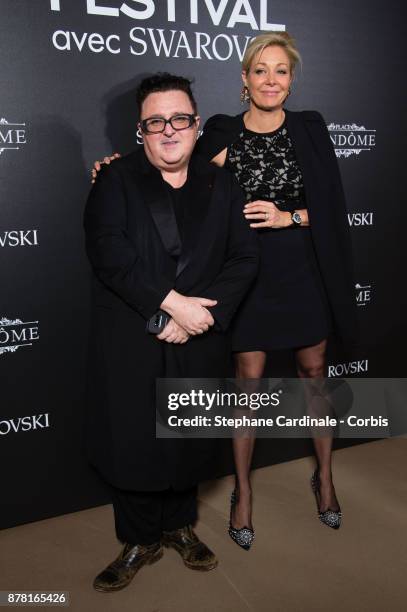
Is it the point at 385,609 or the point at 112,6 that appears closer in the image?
the point at 385,609

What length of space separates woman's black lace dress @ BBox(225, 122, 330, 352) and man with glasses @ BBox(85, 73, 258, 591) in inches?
8.3

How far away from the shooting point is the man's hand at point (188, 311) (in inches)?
75.1

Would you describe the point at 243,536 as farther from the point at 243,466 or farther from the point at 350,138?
the point at 350,138

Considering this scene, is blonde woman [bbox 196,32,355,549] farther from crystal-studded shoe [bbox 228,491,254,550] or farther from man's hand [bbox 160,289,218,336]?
man's hand [bbox 160,289,218,336]

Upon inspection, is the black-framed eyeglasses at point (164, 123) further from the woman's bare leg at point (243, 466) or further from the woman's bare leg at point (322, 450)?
the woman's bare leg at point (322, 450)

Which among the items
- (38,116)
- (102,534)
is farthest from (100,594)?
Result: (38,116)

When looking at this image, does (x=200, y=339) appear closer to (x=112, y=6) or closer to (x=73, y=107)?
(x=73, y=107)

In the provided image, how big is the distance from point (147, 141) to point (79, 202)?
Result: 68cm

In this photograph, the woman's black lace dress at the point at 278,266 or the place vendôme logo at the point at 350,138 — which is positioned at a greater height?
the place vendôme logo at the point at 350,138

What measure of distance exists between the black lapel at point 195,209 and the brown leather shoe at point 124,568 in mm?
1024

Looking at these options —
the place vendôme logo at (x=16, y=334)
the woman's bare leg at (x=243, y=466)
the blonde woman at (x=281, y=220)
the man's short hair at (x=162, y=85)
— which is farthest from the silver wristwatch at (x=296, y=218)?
the place vendôme logo at (x=16, y=334)

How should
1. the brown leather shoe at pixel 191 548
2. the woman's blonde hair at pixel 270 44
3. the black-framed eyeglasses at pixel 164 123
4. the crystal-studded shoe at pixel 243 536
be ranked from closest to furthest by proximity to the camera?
the black-framed eyeglasses at pixel 164 123
the woman's blonde hair at pixel 270 44
the brown leather shoe at pixel 191 548
the crystal-studded shoe at pixel 243 536

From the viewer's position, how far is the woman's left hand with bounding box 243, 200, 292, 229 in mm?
2213

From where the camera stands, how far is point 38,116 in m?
2.39
